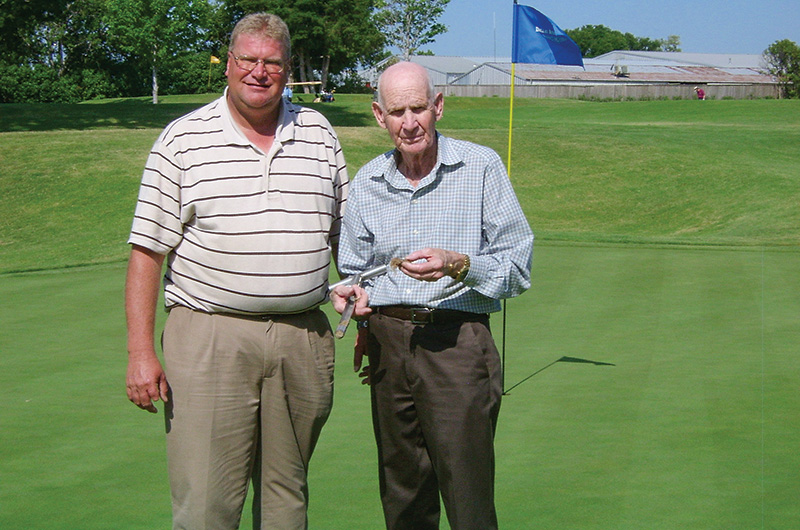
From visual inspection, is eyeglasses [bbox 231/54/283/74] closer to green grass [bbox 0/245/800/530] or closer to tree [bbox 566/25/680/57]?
green grass [bbox 0/245/800/530]

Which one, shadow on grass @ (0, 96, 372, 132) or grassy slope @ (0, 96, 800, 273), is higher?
shadow on grass @ (0, 96, 372, 132)

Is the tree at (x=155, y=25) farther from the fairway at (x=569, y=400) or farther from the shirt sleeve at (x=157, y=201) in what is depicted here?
the shirt sleeve at (x=157, y=201)

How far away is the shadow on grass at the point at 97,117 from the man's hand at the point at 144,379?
19.4 metres

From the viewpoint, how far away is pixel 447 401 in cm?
266

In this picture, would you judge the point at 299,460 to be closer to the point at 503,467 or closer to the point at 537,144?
the point at 503,467

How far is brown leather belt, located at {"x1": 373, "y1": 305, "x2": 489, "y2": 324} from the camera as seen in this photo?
2.68 metres

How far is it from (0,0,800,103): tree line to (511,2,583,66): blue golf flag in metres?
24.1

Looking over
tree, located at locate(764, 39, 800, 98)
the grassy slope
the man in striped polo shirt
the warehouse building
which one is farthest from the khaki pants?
tree, located at locate(764, 39, 800, 98)

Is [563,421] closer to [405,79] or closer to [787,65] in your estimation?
[405,79]

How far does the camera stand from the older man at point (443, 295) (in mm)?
2668

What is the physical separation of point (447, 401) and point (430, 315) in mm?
248

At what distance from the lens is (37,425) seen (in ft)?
13.2

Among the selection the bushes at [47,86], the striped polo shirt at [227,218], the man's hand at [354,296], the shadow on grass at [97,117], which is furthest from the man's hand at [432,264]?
the bushes at [47,86]

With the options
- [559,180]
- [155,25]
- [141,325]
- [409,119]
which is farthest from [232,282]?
[155,25]
